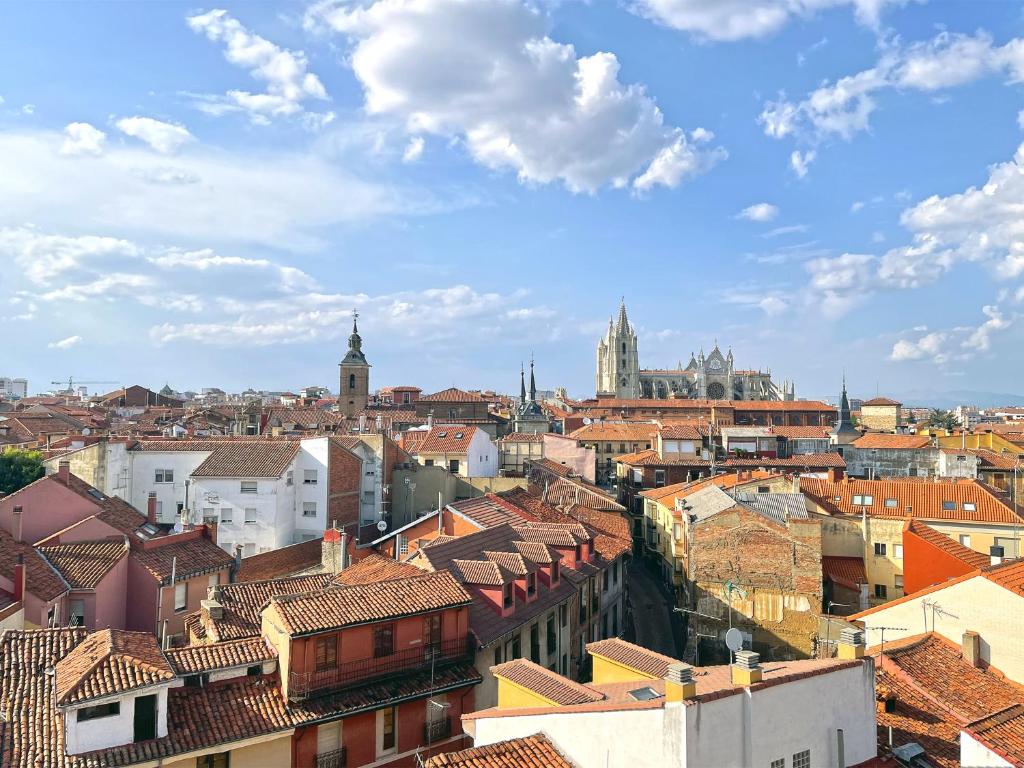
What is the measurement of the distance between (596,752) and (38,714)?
12.7 m

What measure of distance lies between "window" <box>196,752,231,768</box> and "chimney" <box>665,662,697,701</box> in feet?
37.4

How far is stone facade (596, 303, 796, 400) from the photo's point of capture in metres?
181

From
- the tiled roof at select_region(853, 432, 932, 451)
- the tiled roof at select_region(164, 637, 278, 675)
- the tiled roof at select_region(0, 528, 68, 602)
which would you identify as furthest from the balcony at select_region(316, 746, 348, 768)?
the tiled roof at select_region(853, 432, 932, 451)

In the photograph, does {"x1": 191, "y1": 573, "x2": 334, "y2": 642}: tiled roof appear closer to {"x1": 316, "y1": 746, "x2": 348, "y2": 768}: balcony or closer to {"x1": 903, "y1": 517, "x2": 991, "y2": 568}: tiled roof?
{"x1": 316, "y1": 746, "x2": 348, "y2": 768}: balcony

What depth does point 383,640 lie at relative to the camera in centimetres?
2156

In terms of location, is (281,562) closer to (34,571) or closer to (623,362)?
(34,571)

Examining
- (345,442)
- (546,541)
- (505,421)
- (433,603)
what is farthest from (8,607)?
(505,421)

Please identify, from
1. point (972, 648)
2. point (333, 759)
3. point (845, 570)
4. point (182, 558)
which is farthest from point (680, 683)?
point (845, 570)

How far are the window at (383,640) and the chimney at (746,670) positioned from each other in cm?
1102

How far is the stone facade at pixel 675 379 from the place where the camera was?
180625 millimetres

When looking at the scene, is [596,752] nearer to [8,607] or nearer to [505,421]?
[8,607]

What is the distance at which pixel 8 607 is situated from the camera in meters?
24.7

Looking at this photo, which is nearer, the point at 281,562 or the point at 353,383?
the point at 281,562

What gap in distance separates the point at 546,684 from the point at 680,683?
5367 millimetres
